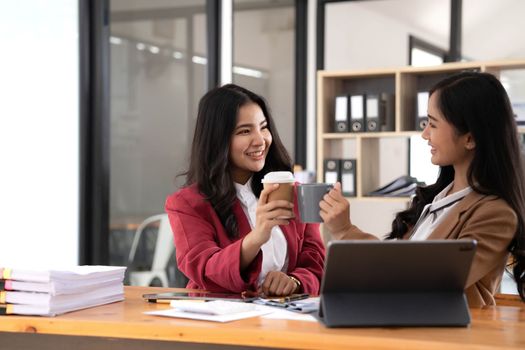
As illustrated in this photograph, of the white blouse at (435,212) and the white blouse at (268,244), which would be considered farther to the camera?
the white blouse at (268,244)

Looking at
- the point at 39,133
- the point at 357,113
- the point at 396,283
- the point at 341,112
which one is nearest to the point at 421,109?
the point at 357,113

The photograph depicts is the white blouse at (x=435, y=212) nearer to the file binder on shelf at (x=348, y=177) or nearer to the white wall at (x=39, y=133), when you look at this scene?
the white wall at (x=39, y=133)

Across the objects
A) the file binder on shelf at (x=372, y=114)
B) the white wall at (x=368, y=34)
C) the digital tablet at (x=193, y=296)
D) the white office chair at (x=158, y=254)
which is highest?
the white wall at (x=368, y=34)

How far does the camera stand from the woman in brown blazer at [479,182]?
1959 mm

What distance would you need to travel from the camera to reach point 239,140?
2.50m

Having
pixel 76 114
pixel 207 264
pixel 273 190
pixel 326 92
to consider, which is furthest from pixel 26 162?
pixel 273 190

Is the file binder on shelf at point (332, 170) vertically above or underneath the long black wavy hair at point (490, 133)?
underneath

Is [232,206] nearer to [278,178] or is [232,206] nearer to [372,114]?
[278,178]

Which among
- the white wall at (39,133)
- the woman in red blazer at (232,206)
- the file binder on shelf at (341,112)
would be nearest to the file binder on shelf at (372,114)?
the file binder on shelf at (341,112)

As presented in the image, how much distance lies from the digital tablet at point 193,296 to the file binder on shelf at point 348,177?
3.25 metres

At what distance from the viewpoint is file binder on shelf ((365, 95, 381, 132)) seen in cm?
525

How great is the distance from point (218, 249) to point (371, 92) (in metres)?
3.34

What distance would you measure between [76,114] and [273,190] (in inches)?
117

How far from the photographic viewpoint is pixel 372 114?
5.27 metres
